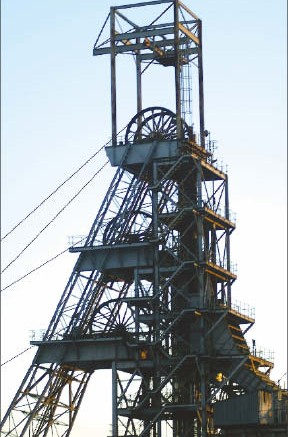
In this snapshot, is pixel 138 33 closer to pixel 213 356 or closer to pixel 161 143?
pixel 161 143

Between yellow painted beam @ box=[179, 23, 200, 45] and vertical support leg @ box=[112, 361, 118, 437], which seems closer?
vertical support leg @ box=[112, 361, 118, 437]

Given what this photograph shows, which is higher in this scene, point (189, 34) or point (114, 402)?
point (189, 34)

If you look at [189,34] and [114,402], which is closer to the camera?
[114,402]

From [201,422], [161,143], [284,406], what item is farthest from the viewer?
[161,143]

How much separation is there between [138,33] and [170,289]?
22.5 meters

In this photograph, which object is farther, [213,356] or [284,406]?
[213,356]

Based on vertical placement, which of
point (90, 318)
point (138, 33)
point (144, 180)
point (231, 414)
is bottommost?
point (231, 414)

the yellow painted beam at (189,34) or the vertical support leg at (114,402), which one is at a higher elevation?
the yellow painted beam at (189,34)

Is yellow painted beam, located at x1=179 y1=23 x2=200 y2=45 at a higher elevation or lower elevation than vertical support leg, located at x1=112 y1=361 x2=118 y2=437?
higher

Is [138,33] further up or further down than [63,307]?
further up

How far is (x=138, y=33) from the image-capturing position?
161m

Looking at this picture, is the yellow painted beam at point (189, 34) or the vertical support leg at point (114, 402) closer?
the vertical support leg at point (114, 402)

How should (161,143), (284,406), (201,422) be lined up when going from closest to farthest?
(284,406) → (201,422) → (161,143)

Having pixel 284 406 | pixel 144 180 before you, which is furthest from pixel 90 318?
pixel 284 406
